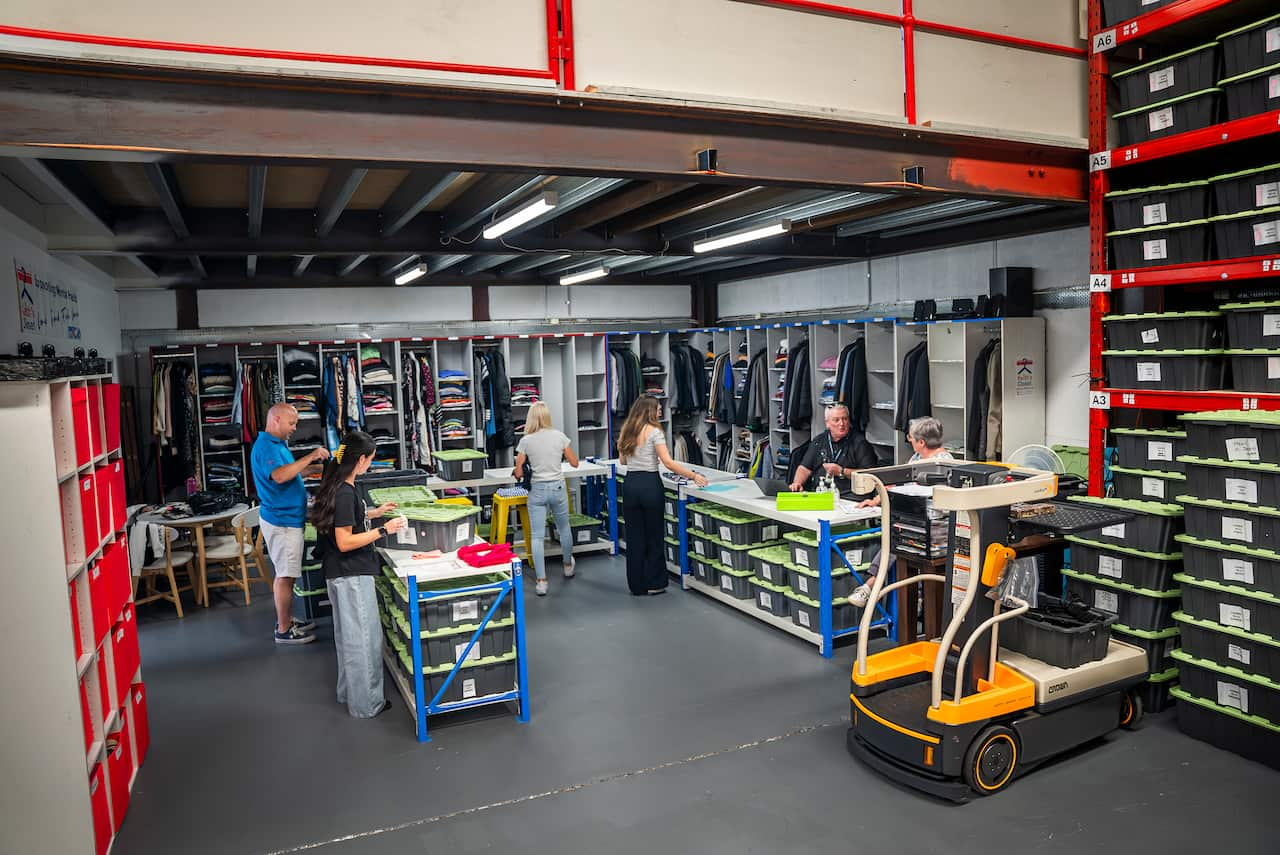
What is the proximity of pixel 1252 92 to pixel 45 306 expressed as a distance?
834 centimetres

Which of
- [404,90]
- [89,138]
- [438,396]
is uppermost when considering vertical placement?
[404,90]

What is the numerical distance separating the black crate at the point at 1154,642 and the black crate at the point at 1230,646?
17 centimetres

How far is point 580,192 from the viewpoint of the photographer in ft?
20.7

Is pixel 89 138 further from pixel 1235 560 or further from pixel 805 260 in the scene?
pixel 805 260

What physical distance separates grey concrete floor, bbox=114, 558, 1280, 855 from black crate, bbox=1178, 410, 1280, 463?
156cm

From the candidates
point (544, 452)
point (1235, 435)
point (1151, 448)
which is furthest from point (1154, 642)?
point (544, 452)

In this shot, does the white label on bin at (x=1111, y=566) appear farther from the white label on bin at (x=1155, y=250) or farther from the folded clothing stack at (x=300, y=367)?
the folded clothing stack at (x=300, y=367)

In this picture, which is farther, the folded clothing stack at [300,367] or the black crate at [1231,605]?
the folded clothing stack at [300,367]

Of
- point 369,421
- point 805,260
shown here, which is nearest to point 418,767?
point 369,421

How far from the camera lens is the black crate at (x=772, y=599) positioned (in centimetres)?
648

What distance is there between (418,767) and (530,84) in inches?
142

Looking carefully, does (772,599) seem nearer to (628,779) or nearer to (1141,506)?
(628,779)

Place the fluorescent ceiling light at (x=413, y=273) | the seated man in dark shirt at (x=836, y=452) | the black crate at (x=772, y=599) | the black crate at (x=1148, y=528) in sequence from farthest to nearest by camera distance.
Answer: the fluorescent ceiling light at (x=413, y=273) < the seated man in dark shirt at (x=836, y=452) < the black crate at (x=772, y=599) < the black crate at (x=1148, y=528)

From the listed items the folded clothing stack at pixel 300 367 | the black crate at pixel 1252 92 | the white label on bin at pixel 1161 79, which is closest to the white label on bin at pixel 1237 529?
the black crate at pixel 1252 92
